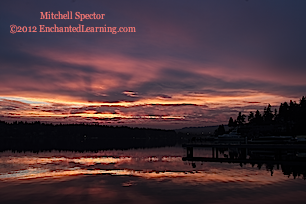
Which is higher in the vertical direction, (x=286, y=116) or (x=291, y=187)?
(x=286, y=116)

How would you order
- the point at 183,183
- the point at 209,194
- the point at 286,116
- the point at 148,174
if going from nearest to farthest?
the point at 209,194, the point at 183,183, the point at 148,174, the point at 286,116

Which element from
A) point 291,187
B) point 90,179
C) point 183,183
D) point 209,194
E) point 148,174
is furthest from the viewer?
point 148,174

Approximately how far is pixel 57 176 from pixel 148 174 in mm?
11433

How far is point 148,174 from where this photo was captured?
123 ft

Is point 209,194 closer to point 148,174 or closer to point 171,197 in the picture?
point 171,197

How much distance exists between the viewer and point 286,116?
493ft

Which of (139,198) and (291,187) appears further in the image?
(291,187)

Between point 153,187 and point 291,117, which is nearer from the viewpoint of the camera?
point 153,187

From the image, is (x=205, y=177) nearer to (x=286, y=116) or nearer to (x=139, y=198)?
(x=139, y=198)

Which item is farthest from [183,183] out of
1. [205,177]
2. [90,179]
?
[90,179]

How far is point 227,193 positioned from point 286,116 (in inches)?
5489

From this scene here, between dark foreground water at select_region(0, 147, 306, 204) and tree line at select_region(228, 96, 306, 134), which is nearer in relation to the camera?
dark foreground water at select_region(0, 147, 306, 204)

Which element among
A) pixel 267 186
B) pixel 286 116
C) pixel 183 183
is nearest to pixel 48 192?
pixel 183 183

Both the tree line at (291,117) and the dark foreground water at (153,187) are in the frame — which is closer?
the dark foreground water at (153,187)
